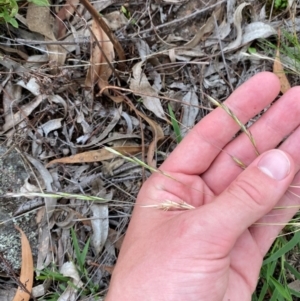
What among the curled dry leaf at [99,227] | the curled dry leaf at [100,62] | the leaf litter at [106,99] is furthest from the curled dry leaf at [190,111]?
the curled dry leaf at [99,227]

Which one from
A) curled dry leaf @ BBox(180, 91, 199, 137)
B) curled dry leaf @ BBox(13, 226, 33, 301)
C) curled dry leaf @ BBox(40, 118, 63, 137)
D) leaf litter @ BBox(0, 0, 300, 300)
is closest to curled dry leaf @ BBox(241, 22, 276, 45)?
leaf litter @ BBox(0, 0, 300, 300)

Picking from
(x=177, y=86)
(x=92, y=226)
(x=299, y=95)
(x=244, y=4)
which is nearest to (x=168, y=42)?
(x=177, y=86)

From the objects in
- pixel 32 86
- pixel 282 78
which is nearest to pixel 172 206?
pixel 282 78

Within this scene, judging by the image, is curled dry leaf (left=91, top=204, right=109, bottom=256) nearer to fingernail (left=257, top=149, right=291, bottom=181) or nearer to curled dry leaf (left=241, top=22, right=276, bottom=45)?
fingernail (left=257, top=149, right=291, bottom=181)

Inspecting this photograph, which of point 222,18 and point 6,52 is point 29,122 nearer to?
point 6,52

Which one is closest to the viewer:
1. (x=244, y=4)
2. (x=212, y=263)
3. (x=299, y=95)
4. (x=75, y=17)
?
(x=212, y=263)

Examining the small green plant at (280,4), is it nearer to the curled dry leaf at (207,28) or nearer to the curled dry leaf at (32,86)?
the curled dry leaf at (207,28)
